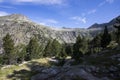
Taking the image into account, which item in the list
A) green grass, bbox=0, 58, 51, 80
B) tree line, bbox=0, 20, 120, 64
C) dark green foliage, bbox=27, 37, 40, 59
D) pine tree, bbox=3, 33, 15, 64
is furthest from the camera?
dark green foliage, bbox=27, 37, 40, 59

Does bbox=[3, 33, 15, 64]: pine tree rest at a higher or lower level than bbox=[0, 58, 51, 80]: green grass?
higher

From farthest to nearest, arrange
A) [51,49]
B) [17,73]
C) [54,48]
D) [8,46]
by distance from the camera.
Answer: [54,48] → [51,49] → [8,46] → [17,73]

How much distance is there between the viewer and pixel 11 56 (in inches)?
4707

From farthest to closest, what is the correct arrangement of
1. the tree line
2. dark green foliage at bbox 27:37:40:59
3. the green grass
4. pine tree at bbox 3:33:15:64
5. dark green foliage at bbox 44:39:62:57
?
1. dark green foliage at bbox 44:39:62:57
2. dark green foliage at bbox 27:37:40:59
3. the tree line
4. pine tree at bbox 3:33:15:64
5. the green grass

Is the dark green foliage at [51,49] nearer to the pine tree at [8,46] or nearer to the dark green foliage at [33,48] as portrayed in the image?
the dark green foliage at [33,48]

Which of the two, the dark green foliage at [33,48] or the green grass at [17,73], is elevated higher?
the dark green foliage at [33,48]

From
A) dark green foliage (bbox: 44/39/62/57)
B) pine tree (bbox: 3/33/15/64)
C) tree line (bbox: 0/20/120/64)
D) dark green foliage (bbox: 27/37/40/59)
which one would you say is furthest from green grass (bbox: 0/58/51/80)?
dark green foliage (bbox: 44/39/62/57)

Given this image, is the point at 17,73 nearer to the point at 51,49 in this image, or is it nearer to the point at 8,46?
the point at 8,46

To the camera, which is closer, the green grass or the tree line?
the green grass

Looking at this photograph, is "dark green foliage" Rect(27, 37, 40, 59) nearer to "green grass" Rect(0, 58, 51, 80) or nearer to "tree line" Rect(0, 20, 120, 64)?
"tree line" Rect(0, 20, 120, 64)

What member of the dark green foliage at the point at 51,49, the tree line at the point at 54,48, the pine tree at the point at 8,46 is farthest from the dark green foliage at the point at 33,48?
the pine tree at the point at 8,46

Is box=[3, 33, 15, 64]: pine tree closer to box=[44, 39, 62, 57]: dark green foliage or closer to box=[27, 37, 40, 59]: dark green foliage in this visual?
box=[27, 37, 40, 59]: dark green foliage

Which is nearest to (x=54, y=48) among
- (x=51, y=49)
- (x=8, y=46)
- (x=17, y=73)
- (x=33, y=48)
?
(x=51, y=49)

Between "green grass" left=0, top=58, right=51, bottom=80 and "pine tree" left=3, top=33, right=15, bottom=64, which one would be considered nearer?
"green grass" left=0, top=58, right=51, bottom=80
